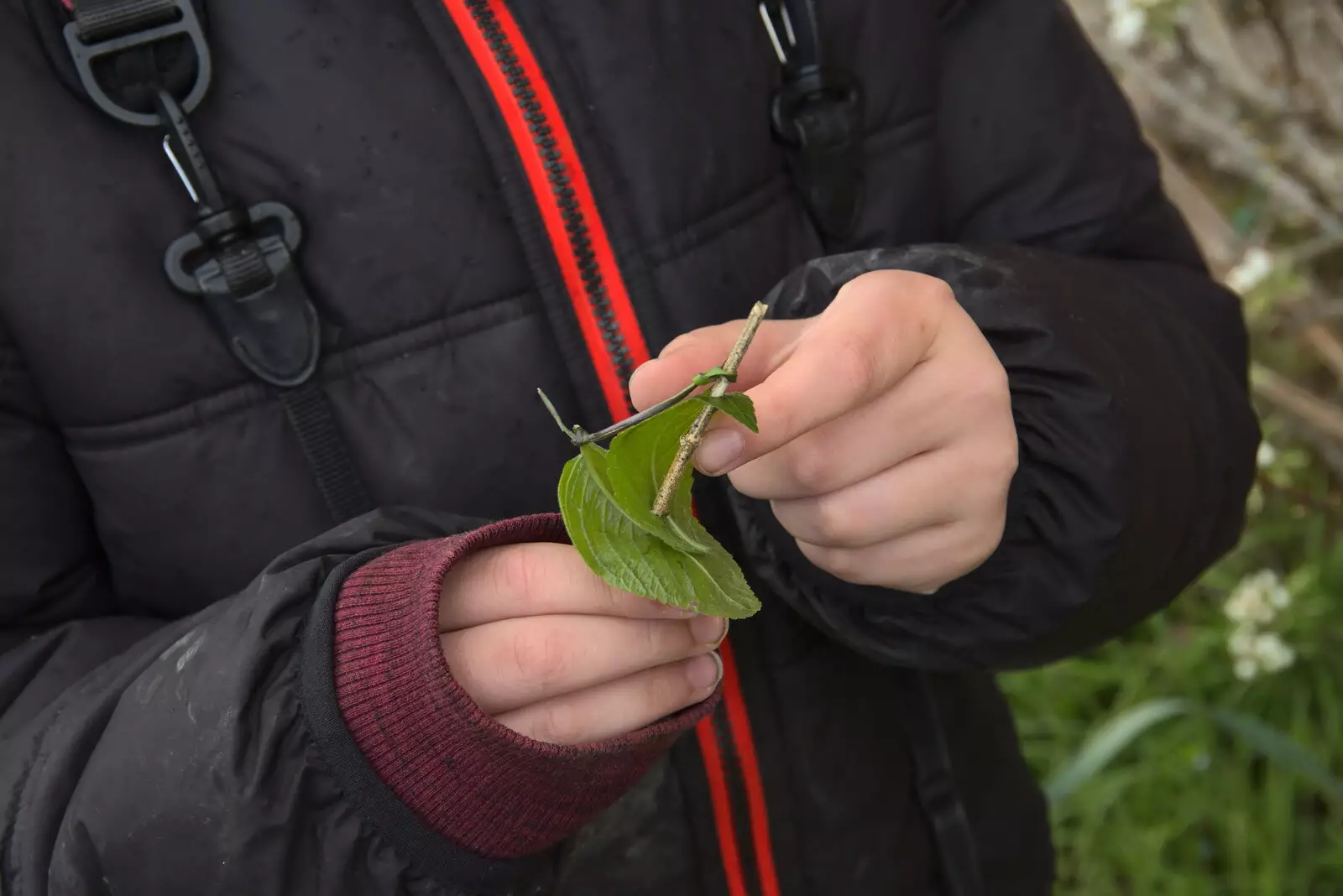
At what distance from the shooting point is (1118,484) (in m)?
0.72

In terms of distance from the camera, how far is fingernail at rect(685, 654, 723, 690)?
24.7 inches

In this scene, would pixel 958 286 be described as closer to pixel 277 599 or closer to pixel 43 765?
pixel 277 599

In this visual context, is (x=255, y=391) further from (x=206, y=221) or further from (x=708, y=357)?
(x=708, y=357)

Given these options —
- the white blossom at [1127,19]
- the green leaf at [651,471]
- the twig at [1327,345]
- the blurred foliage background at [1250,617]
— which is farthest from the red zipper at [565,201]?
the twig at [1327,345]

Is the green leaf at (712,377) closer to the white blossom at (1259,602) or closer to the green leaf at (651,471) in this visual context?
the green leaf at (651,471)

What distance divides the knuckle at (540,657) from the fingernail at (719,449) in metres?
0.14

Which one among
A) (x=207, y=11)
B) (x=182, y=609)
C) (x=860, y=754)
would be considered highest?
(x=207, y=11)

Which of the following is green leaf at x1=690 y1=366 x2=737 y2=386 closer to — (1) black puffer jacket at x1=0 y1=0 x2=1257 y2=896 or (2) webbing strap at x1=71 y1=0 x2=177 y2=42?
(1) black puffer jacket at x1=0 y1=0 x2=1257 y2=896

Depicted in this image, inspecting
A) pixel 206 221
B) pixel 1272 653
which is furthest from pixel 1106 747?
pixel 206 221

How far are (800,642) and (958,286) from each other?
1.06 feet

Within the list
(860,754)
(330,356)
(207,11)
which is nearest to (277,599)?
(330,356)

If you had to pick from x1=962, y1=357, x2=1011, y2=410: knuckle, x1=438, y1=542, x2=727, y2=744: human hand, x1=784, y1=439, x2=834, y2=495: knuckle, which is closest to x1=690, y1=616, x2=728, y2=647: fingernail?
x1=438, y1=542, x2=727, y2=744: human hand

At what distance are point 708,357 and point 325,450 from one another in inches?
12.9

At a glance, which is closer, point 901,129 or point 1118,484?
point 1118,484
